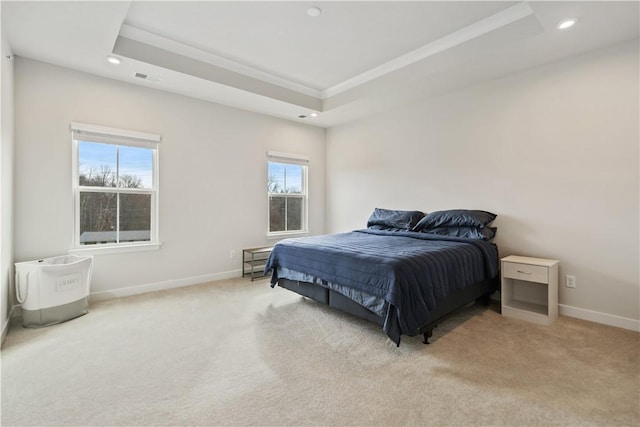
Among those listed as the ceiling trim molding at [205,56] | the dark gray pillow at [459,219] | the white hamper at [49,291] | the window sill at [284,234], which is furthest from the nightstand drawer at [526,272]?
the white hamper at [49,291]

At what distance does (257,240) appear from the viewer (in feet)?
15.8

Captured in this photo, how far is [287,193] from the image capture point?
5.25m

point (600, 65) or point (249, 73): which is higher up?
point (249, 73)

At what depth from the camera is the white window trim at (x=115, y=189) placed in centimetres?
328

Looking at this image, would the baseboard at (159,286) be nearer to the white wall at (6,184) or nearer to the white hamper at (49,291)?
the white hamper at (49,291)

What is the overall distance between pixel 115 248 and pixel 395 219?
3516mm

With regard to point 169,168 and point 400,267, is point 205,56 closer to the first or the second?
point 169,168

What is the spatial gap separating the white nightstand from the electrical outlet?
0.60 feet

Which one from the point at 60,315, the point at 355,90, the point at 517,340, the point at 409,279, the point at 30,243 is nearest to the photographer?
the point at 409,279

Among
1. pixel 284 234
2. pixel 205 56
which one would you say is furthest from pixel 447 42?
pixel 284 234

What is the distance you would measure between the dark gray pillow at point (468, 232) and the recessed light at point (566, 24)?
1905 millimetres

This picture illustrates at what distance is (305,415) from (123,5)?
120 inches

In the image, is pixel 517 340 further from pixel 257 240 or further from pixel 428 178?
pixel 257 240

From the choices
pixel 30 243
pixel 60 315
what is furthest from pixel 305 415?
pixel 30 243
